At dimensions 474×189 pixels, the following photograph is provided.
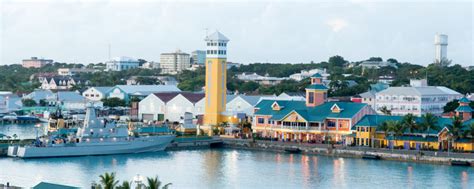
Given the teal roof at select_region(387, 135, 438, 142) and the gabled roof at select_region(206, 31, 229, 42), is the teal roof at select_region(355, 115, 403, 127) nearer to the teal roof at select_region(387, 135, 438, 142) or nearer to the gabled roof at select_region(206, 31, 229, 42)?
the teal roof at select_region(387, 135, 438, 142)

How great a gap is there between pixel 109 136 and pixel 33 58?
101 meters

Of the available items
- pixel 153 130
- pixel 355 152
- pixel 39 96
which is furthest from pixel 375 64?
pixel 355 152

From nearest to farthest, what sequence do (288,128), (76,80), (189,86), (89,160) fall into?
(89,160) < (288,128) < (189,86) < (76,80)

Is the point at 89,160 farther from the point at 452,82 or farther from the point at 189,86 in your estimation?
the point at 189,86

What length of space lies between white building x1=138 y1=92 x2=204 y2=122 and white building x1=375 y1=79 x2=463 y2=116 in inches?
405

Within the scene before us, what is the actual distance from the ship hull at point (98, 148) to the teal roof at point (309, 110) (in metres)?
5.21

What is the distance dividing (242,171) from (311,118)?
984cm

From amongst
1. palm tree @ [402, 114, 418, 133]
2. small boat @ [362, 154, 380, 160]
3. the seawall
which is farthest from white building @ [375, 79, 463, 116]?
small boat @ [362, 154, 380, 160]

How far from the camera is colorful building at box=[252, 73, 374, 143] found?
42.5m

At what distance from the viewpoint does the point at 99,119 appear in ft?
132

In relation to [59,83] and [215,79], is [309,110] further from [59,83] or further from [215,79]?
[59,83]

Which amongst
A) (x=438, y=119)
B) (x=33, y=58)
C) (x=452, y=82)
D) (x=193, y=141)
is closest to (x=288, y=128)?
(x=193, y=141)

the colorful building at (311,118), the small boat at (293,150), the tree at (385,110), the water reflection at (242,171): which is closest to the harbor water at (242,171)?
the water reflection at (242,171)

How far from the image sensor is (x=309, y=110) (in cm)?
4403
